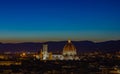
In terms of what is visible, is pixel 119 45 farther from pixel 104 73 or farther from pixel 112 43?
pixel 104 73

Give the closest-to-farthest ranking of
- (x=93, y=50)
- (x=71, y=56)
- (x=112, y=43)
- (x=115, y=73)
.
Result: (x=115, y=73), (x=71, y=56), (x=112, y=43), (x=93, y=50)

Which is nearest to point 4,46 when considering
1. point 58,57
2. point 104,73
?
point 58,57

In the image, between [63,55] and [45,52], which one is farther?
[45,52]

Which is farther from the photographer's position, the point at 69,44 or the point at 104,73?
the point at 69,44

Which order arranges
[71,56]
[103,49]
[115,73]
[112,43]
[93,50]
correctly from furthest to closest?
[93,50], [103,49], [112,43], [71,56], [115,73]

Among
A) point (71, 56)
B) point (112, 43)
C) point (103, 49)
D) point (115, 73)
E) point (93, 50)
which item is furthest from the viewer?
point (93, 50)

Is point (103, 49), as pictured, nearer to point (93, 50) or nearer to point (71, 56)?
point (93, 50)

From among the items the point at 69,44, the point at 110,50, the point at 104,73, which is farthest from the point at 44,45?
the point at 104,73

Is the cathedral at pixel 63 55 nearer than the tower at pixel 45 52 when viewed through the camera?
Yes

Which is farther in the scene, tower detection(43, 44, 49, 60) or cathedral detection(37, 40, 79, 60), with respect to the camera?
tower detection(43, 44, 49, 60)
